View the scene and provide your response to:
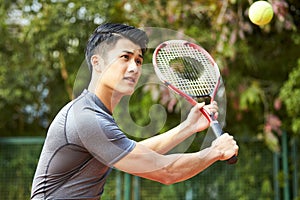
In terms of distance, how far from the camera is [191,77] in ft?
12.0

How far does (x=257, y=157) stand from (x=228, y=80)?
894 mm

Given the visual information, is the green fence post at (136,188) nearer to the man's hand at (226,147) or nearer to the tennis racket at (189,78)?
the tennis racket at (189,78)

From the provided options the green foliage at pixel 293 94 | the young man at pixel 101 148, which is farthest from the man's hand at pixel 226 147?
the green foliage at pixel 293 94

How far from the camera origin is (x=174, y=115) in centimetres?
691

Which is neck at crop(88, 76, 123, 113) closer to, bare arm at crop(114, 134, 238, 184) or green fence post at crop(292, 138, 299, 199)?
bare arm at crop(114, 134, 238, 184)

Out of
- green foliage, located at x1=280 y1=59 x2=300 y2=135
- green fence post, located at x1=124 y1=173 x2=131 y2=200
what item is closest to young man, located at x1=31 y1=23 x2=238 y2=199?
green foliage, located at x1=280 y1=59 x2=300 y2=135

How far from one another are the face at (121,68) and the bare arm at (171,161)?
0.25 meters

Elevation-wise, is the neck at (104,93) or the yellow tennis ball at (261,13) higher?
the neck at (104,93)

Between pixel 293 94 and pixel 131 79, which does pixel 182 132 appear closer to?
pixel 131 79

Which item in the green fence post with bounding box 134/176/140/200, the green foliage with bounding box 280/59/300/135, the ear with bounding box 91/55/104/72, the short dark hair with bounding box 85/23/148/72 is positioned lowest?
the green fence post with bounding box 134/176/140/200

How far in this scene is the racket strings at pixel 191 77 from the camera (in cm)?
338

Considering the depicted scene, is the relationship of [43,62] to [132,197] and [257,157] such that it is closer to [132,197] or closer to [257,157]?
[132,197]

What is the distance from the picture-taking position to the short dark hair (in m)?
2.84

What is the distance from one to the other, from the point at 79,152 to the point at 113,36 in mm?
529
